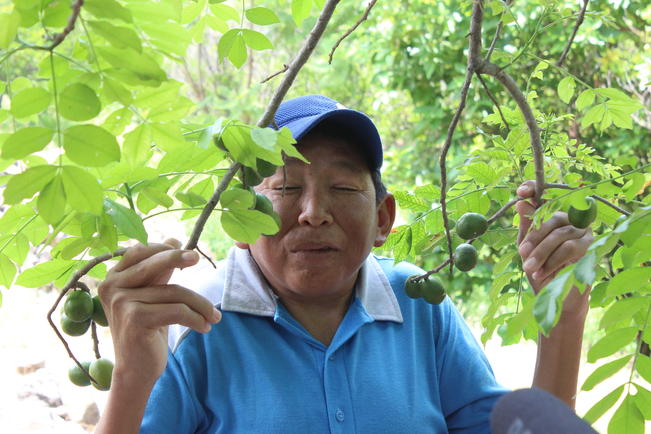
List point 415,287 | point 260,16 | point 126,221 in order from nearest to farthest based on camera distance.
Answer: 1. point 126,221
2. point 260,16
3. point 415,287

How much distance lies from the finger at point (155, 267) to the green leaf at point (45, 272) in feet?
0.38

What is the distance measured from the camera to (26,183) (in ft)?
2.61

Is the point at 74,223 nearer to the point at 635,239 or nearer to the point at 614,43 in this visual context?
the point at 635,239

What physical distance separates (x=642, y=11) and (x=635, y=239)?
11.3 feet

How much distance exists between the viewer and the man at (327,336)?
4.34 ft

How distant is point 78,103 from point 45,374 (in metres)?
3.62

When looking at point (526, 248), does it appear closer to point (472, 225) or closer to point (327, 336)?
point (472, 225)

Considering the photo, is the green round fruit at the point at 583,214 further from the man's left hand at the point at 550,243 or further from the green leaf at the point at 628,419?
the green leaf at the point at 628,419

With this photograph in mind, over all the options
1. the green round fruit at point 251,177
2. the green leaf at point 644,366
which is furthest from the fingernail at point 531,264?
the green round fruit at point 251,177

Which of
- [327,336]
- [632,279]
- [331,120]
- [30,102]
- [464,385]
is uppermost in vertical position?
[331,120]

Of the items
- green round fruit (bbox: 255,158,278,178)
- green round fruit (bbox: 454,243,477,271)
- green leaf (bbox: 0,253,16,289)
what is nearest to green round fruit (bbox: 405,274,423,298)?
green round fruit (bbox: 454,243,477,271)

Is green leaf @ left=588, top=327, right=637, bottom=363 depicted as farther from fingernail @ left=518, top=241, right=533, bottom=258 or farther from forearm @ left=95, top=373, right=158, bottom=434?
forearm @ left=95, top=373, right=158, bottom=434

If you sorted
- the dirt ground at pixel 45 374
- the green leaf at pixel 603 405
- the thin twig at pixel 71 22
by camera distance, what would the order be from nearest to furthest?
the thin twig at pixel 71 22 < the green leaf at pixel 603 405 < the dirt ground at pixel 45 374

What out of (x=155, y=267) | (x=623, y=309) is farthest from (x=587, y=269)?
(x=155, y=267)
